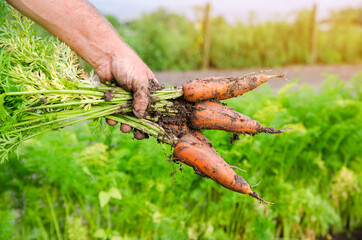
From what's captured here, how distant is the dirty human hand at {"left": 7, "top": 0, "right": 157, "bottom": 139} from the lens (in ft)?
6.74

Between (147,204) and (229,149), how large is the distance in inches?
30.4

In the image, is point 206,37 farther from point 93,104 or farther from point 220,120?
point 93,104

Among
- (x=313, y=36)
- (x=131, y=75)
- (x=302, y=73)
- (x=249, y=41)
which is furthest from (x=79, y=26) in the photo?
(x=313, y=36)

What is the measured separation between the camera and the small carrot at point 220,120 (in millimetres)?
2152

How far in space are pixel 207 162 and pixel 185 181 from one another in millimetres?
743

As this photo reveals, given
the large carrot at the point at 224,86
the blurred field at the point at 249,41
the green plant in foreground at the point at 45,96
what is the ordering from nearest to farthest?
the green plant in foreground at the point at 45,96 < the large carrot at the point at 224,86 < the blurred field at the point at 249,41

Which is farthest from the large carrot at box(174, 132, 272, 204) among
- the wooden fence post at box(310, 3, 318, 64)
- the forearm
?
the wooden fence post at box(310, 3, 318, 64)

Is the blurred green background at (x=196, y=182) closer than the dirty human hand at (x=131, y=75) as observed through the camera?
No

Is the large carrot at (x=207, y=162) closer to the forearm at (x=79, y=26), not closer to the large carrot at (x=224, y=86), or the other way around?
the large carrot at (x=224, y=86)

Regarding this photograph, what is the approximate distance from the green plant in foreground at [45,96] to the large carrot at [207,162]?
0.29ft

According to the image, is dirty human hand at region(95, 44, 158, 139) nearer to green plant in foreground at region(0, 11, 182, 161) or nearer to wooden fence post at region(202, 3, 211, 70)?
green plant in foreground at region(0, 11, 182, 161)

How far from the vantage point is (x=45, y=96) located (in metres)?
1.96

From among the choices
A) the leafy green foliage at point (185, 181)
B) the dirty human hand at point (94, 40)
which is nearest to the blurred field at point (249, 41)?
the leafy green foliage at point (185, 181)

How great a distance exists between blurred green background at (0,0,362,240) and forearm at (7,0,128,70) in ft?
1.59
